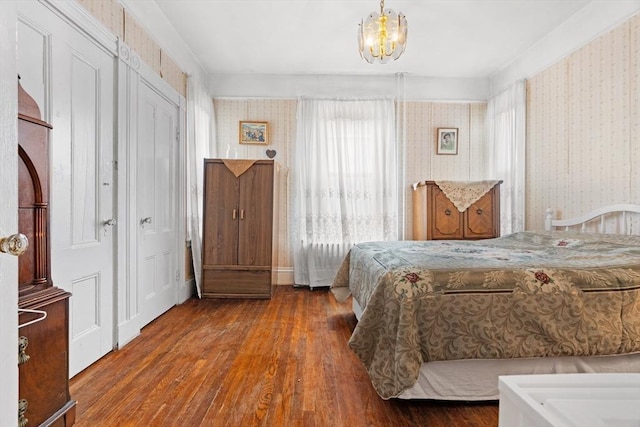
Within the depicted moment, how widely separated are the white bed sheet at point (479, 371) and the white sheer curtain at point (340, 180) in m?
2.76

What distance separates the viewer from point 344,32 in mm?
3559

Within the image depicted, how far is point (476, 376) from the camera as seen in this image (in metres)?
1.83

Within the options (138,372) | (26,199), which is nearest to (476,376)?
(138,372)

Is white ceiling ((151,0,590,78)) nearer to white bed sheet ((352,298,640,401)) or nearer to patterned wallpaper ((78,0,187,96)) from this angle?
patterned wallpaper ((78,0,187,96))

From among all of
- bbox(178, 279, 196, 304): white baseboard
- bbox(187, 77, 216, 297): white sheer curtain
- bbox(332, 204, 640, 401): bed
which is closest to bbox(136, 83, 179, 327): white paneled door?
bbox(178, 279, 196, 304): white baseboard

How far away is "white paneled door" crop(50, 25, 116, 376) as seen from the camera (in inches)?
79.0

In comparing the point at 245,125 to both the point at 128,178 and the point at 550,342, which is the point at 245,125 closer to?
the point at 128,178

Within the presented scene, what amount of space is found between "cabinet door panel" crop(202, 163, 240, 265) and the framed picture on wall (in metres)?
2.68

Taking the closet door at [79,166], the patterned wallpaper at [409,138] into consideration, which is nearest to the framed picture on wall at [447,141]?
the patterned wallpaper at [409,138]

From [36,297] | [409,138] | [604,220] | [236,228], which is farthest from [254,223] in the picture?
[604,220]

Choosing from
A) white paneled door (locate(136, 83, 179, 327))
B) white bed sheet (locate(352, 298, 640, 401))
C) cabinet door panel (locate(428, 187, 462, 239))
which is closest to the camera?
white bed sheet (locate(352, 298, 640, 401))

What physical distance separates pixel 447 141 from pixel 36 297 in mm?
4594

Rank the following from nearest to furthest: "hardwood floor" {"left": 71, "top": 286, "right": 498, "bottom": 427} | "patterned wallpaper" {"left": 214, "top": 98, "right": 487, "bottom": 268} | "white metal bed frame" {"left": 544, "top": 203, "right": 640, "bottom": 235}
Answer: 1. "hardwood floor" {"left": 71, "top": 286, "right": 498, "bottom": 427}
2. "white metal bed frame" {"left": 544, "top": 203, "right": 640, "bottom": 235}
3. "patterned wallpaper" {"left": 214, "top": 98, "right": 487, "bottom": 268}

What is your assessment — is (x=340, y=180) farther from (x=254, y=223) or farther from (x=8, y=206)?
(x=8, y=206)
